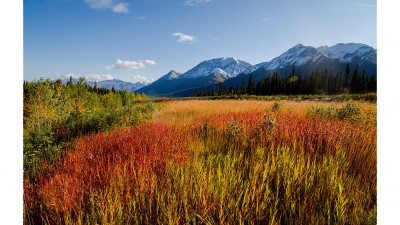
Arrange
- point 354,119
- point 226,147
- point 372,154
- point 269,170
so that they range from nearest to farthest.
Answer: point 269,170 < point 372,154 < point 226,147 < point 354,119

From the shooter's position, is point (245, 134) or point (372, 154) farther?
point (245, 134)

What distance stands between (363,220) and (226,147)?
7.61 ft

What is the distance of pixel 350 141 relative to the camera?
289 cm

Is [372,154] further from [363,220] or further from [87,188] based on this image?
[87,188]

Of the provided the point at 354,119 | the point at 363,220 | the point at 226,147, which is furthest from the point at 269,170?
the point at 354,119

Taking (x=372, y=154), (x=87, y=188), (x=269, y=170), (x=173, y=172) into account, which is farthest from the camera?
(x=372, y=154)

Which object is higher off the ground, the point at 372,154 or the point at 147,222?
the point at 372,154
